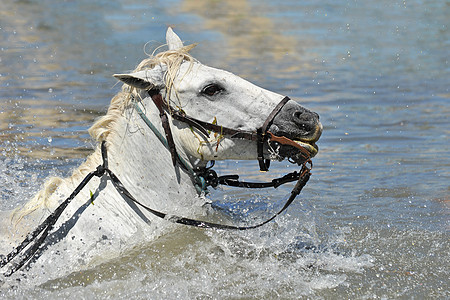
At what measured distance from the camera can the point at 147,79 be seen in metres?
4.11

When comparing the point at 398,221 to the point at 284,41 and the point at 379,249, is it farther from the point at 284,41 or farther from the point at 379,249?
the point at 284,41

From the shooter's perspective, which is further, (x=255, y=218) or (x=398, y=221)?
(x=398, y=221)

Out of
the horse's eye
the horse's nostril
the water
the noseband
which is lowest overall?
the water

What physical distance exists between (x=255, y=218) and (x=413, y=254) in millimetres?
1339

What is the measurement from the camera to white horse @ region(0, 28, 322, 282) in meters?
4.14

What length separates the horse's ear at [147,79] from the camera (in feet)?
13.1

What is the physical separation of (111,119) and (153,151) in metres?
0.38

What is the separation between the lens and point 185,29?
20797 millimetres

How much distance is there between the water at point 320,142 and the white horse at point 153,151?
0.20 meters

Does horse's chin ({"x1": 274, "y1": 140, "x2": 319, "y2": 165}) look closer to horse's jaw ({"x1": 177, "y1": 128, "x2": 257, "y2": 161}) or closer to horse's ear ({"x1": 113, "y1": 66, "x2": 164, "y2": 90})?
horse's jaw ({"x1": 177, "y1": 128, "x2": 257, "y2": 161})

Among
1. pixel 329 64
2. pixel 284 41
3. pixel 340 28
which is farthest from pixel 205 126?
pixel 340 28

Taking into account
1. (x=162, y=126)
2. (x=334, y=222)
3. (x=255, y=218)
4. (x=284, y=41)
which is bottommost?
(x=284, y=41)

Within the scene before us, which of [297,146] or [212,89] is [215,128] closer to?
[212,89]

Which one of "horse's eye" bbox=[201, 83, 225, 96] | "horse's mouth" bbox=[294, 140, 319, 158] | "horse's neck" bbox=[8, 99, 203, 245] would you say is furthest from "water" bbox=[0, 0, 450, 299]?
"horse's eye" bbox=[201, 83, 225, 96]
